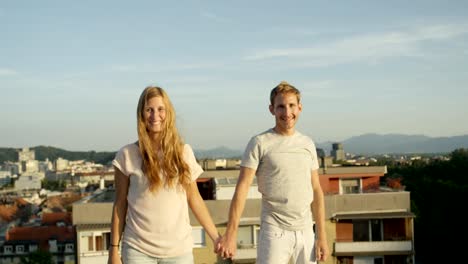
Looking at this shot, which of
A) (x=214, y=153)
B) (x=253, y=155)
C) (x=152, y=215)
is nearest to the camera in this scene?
(x=152, y=215)

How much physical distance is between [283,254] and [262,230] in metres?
0.24

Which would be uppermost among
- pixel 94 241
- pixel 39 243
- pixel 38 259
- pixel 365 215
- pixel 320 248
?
pixel 320 248

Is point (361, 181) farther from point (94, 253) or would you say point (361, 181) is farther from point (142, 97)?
point (142, 97)

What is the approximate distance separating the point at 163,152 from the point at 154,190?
26 cm

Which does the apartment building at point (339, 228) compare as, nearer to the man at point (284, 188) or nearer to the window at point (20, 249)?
the man at point (284, 188)

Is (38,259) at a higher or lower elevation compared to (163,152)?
lower

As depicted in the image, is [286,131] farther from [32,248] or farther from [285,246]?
[32,248]

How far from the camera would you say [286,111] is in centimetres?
482

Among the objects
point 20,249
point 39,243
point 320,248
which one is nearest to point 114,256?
point 320,248

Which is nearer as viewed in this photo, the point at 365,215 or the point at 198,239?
the point at 198,239

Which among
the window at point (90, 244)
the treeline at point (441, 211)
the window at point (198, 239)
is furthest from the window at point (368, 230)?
the treeline at point (441, 211)

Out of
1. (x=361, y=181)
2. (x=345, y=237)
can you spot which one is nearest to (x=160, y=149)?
(x=345, y=237)

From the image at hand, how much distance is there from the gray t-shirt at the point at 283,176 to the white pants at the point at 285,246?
0.05m

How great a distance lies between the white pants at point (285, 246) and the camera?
469cm
